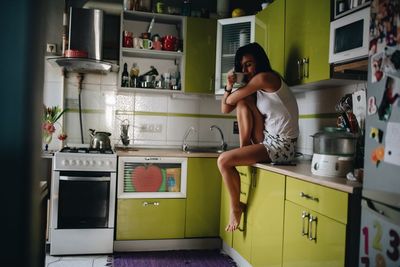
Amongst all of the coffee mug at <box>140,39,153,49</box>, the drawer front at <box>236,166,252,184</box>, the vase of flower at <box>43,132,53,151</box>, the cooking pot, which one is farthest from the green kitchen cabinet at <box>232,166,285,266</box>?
the vase of flower at <box>43,132,53,151</box>

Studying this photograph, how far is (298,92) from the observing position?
2.99 metres

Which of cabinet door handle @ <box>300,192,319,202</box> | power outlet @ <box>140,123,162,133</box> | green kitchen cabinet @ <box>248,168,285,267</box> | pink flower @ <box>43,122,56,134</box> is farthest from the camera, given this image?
power outlet @ <box>140,123,162,133</box>

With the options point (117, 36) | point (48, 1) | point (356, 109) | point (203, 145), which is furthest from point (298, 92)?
point (48, 1)

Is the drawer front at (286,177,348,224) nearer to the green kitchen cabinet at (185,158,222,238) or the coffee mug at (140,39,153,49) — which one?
the green kitchen cabinet at (185,158,222,238)

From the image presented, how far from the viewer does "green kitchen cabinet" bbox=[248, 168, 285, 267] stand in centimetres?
207

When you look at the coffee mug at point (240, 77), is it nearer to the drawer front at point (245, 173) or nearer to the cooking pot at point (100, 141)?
the drawer front at point (245, 173)

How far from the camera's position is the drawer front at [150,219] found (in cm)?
291

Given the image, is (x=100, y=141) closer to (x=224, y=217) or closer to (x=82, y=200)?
(x=82, y=200)

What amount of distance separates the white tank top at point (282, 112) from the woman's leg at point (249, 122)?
13 centimetres

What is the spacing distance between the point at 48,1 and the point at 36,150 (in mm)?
197

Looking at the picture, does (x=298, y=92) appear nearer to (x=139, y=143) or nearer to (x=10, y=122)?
(x=139, y=143)

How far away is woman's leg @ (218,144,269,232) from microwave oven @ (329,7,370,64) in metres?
0.74

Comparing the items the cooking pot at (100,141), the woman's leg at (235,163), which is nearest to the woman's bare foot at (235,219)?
the woman's leg at (235,163)

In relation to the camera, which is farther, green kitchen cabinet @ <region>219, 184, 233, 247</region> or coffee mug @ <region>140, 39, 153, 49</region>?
coffee mug @ <region>140, 39, 153, 49</region>
